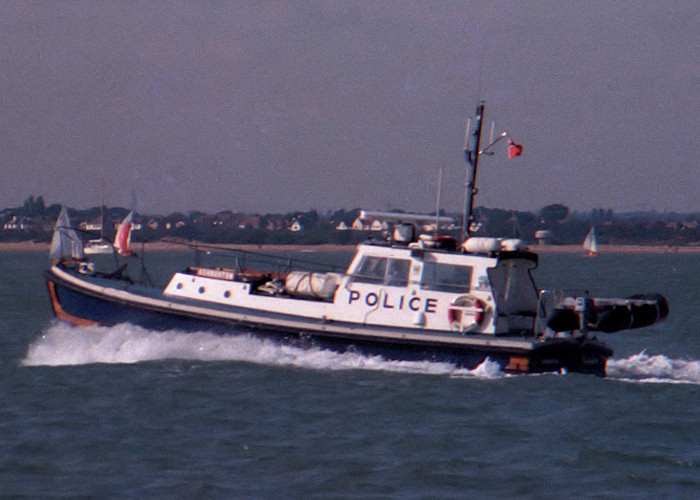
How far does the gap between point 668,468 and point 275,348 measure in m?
7.34

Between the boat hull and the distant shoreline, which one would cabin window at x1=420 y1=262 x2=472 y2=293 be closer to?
the boat hull

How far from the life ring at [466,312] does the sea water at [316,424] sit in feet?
2.48

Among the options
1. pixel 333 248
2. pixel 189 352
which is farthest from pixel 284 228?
pixel 189 352

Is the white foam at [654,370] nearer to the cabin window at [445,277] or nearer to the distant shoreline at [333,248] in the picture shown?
the cabin window at [445,277]

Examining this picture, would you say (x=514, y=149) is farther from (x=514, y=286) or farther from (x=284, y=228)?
(x=284, y=228)

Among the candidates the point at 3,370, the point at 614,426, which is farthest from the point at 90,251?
the point at 614,426

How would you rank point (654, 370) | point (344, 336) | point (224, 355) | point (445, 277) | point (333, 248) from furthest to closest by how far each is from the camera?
point (333, 248) → point (654, 370) → point (224, 355) → point (445, 277) → point (344, 336)

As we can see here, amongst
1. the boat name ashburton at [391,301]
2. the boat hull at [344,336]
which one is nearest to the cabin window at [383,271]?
the boat name ashburton at [391,301]

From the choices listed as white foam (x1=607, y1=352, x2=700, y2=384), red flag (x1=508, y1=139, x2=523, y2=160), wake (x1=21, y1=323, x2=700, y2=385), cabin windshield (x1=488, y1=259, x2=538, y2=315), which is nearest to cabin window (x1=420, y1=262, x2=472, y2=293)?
cabin windshield (x1=488, y1=259, x2=538, y2=315)

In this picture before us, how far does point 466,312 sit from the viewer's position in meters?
16.1

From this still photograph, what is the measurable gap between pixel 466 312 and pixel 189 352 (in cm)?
489

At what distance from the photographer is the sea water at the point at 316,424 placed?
34.6ft

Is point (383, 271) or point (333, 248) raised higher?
point (383, 271)

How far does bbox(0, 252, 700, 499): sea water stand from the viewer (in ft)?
34.6
